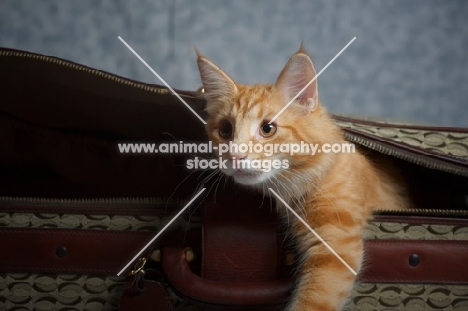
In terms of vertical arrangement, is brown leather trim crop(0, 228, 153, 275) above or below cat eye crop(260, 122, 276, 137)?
below

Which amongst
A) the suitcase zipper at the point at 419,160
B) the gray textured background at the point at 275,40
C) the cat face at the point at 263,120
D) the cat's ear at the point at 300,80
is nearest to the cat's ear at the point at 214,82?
the cat face at the point at 263,120

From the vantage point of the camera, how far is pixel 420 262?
0.89 metres

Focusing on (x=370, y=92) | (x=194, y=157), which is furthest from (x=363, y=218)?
(x=370, y=92)

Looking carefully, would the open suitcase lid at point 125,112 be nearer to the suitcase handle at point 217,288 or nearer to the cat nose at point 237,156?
the cat nose at point 237,156

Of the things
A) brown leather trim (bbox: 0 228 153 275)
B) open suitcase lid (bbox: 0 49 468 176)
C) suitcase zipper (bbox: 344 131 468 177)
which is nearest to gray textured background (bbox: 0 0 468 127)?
open suitcase lid (bbox: 0 49 468 176)

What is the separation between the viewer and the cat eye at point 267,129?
0.91 m

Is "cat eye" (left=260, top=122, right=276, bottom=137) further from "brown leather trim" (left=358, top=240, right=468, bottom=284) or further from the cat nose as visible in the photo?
"brown leather trim" (left=358, top=240, right=468, bottom=284)

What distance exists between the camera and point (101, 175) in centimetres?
112

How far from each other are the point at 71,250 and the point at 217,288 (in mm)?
284

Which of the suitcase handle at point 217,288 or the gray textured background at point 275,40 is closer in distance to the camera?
the suitcase handle at point 217,288

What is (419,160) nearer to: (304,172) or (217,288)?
(304,172)

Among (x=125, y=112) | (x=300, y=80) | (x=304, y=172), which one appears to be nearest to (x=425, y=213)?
(x=304, y=172)

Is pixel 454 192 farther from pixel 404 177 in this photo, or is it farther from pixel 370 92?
pixel 370 92

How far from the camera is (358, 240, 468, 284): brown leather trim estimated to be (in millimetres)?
887
